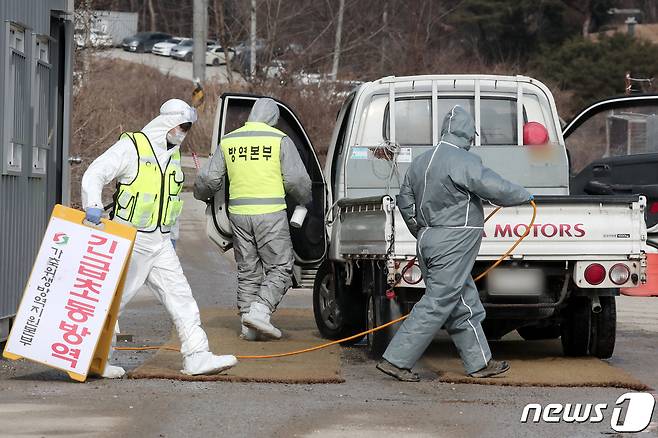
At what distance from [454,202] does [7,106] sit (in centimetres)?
343

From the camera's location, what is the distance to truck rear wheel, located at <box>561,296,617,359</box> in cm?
1049

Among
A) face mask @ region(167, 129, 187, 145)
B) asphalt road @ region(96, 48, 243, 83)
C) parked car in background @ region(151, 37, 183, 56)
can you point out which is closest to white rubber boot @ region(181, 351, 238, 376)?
face mask @ region(167, 129, 187, 145)

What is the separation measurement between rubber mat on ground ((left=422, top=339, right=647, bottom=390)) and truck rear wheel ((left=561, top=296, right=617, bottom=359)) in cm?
8

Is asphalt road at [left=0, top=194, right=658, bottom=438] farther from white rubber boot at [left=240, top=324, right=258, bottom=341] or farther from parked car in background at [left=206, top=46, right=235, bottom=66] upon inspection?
parked car in background at [left=206, top=46, right=235, bottom=66]

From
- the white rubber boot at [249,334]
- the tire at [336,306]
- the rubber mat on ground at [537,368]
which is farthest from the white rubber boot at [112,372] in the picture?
the tire at [336,306]

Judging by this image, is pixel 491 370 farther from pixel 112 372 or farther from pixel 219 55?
pixel 219 55

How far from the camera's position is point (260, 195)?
1161 centimetres

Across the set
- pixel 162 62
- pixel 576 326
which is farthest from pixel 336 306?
pixel 162 62

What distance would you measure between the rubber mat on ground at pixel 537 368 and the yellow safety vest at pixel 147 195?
6.97 feet

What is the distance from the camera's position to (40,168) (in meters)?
12.0

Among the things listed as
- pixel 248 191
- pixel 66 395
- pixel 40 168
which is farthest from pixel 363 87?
pixel 66 395

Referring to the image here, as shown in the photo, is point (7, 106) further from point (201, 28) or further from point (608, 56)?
point (608, 56)

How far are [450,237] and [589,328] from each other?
5.89 ft

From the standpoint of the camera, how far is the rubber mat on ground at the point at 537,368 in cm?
943
